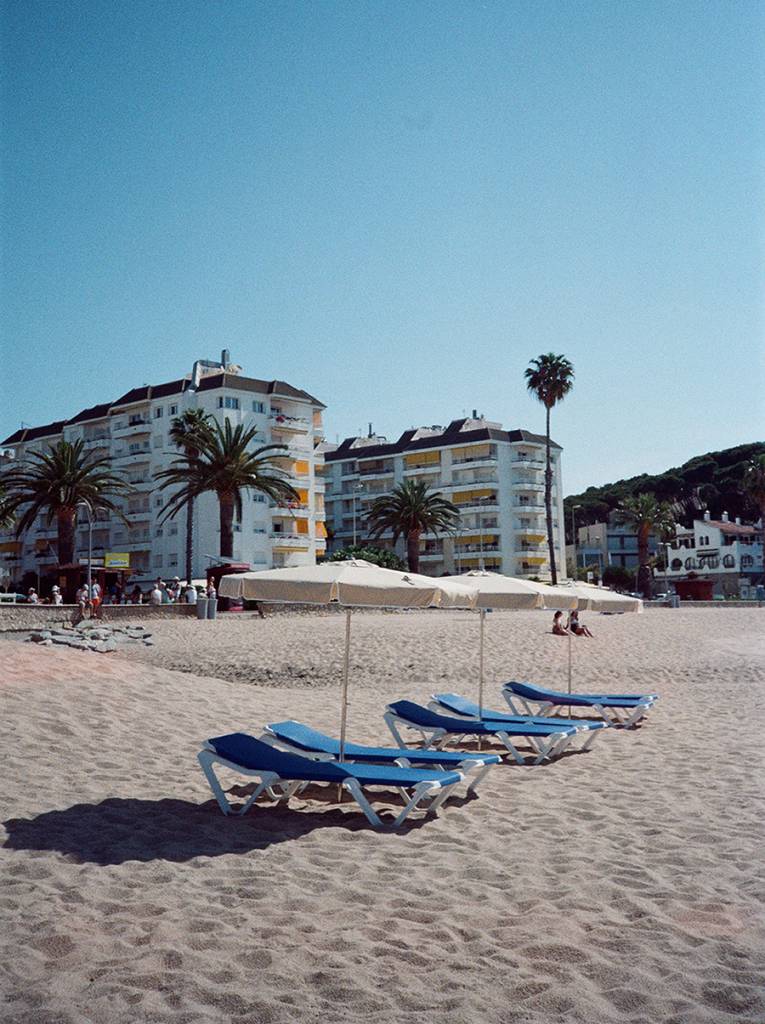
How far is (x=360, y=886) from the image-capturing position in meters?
5.84

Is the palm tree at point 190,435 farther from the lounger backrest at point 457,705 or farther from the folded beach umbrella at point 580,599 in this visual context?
the lounger backrest at point 457,705

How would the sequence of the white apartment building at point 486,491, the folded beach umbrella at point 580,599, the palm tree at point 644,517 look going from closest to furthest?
the folded beach umbrella at point 580,599 → the palm tree at point 644,517 → the white apartment building at point 486,491

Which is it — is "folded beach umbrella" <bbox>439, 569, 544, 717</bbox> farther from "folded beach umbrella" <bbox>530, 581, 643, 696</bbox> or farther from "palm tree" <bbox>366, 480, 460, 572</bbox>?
"palm tree" <bbox>366, 480, 460, 572</bbox>

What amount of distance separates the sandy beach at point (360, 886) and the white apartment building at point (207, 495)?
63324 mm

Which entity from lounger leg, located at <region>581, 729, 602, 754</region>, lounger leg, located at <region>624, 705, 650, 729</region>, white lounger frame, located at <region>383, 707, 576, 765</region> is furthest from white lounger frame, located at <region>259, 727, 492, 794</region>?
lounger leg, located at <region>624, 705, 650, 729</region>

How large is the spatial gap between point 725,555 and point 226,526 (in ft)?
203

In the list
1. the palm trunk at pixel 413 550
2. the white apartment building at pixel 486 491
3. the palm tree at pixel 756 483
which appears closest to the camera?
the palm trunk at pixel 413 550

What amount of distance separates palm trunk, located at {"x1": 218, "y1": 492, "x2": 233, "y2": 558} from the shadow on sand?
4108 cm

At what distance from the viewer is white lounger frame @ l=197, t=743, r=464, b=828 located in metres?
7.12

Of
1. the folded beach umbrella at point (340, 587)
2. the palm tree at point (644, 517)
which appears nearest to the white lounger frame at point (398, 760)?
the folded beach umbrella at point (340, 587)

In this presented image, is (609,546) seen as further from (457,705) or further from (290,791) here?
(290,791)

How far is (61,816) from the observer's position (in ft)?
23.6

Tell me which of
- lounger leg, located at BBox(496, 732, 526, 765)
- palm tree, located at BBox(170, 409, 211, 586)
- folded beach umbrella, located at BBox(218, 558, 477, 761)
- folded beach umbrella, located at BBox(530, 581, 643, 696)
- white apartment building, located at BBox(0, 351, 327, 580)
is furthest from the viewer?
white apartment building, located at BBox(0, 351, 327, 580)

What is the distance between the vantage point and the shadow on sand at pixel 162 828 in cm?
645
